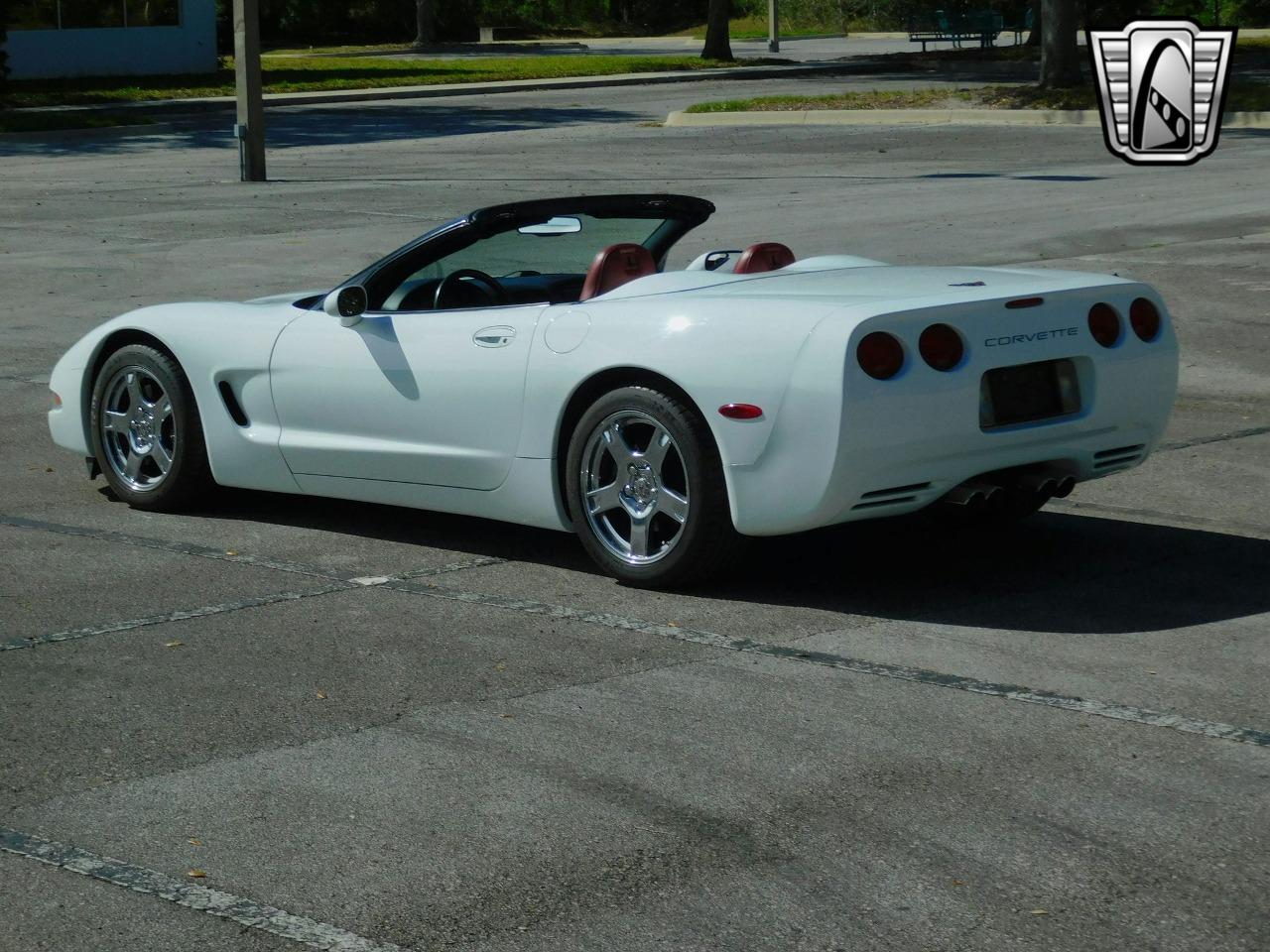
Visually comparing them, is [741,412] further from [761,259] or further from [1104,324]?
[1104,324]

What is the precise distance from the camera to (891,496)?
624cm

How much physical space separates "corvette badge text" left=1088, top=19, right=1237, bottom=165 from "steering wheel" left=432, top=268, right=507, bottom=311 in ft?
62.6

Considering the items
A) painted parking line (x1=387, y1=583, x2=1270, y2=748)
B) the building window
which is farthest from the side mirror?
the building window

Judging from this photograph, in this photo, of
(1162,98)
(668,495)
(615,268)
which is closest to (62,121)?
(1162,98)

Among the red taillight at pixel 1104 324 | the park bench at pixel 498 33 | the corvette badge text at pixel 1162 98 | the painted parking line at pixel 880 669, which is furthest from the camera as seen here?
the park bench at pixel 498 33

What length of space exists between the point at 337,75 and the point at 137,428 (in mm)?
40958

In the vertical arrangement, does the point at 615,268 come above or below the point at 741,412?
above

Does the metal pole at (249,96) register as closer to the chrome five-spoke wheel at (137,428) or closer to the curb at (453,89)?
the curb at (453,89)

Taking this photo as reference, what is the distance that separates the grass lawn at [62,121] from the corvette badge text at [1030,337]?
29.0 m

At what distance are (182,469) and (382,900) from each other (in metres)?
4.14

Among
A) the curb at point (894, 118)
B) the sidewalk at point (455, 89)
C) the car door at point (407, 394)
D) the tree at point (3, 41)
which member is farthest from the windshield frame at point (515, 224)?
the tree at point (3, 41)

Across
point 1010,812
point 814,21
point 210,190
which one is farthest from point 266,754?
point 814,21

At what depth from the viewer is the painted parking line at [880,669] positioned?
511cm

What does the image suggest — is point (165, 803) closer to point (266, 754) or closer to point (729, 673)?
point (266, 754)
